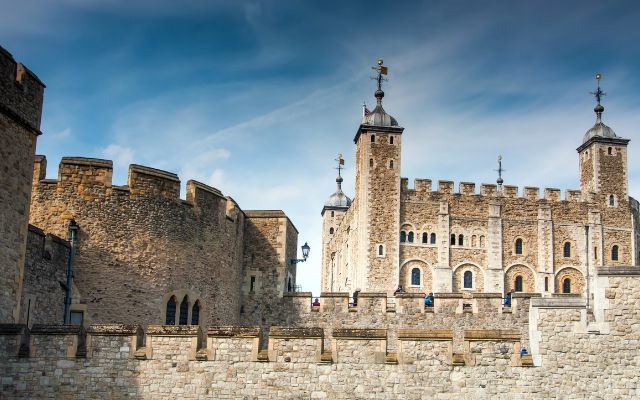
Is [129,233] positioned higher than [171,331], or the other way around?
[129,233]

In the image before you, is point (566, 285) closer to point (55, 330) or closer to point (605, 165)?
point (605, 165)

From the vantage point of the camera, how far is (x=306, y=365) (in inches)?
588

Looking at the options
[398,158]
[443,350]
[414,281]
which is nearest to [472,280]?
[414,281]

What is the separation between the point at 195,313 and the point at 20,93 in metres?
8.57

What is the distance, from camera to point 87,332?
14.9m

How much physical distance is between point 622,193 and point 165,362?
48.4 m

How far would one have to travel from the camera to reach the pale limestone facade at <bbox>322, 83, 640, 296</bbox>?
5381 cm

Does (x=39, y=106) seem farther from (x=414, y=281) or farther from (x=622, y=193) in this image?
(x=622, y=193)

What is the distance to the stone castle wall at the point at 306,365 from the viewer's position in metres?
14.8

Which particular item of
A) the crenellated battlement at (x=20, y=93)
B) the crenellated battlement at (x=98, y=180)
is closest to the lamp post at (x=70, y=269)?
the crenellated battlement at (x=98, y=180)

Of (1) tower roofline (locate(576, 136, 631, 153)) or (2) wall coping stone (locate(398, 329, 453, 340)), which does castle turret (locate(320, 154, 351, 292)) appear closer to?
(1) tower roofline (locate(576, 136, 631, 153))

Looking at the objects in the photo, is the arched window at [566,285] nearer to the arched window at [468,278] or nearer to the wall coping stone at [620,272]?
the arched window at [468,278]

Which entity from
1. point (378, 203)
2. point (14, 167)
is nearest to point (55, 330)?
point (14, 167)

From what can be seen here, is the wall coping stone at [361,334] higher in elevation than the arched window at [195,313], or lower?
lower
